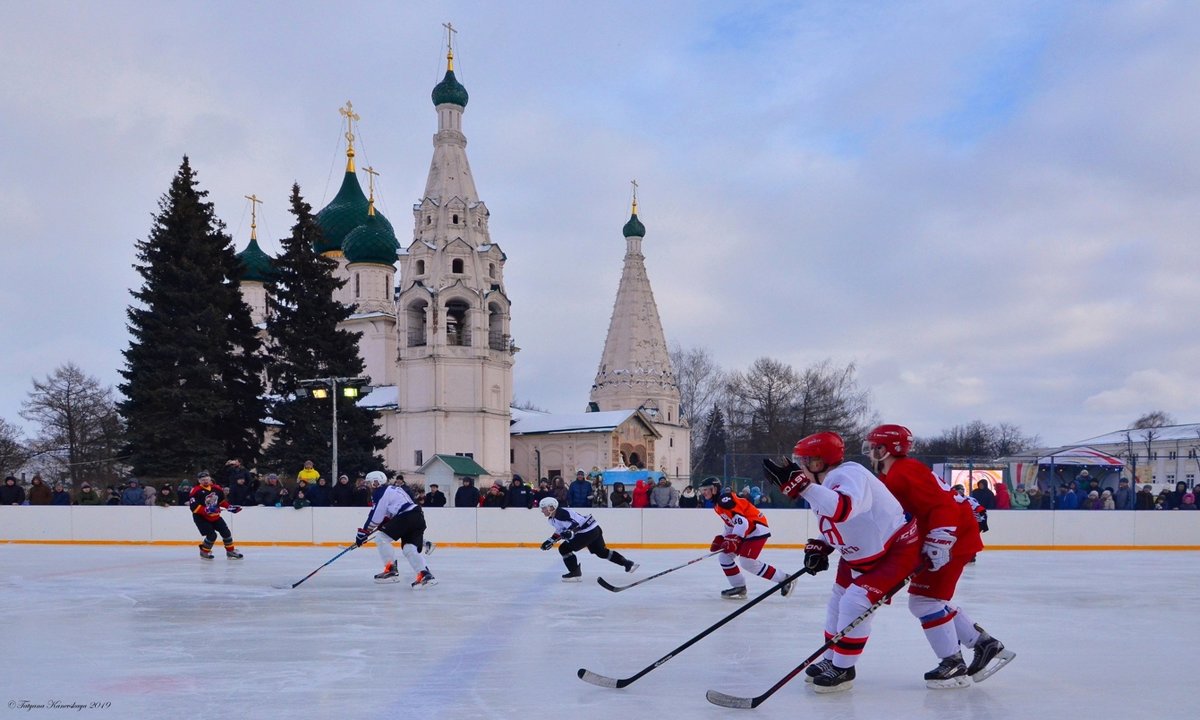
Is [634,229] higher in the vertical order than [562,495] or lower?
higher

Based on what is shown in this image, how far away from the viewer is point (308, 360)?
36469 millimetres

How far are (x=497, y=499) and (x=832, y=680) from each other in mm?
13204

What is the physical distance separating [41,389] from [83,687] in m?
49.6

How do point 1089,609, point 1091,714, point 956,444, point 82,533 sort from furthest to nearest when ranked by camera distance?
point 956,444 < point 82,533 < point 1089,609 < point 1091,714

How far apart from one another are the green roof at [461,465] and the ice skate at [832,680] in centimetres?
4061

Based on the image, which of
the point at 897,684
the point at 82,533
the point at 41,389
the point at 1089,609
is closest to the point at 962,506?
the point at 897,684

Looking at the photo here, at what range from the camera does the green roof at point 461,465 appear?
46062 millimetres

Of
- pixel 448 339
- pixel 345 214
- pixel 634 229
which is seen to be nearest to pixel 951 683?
pixel 448 339

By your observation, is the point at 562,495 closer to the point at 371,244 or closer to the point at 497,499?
the point at 497,499

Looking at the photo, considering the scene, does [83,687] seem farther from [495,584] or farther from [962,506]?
[495,584]

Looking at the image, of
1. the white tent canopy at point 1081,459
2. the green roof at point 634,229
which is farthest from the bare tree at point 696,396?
the white tent canopy at point 1081,459

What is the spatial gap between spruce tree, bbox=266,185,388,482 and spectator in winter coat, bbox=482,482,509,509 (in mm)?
18331

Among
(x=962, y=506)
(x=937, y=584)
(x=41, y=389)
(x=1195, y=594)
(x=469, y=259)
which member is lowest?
(x=1195, y=594)

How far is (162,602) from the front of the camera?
32.3ft
